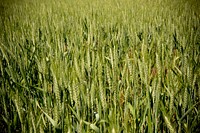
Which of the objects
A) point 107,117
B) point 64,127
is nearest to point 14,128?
point 64,127

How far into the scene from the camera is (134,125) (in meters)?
0.62

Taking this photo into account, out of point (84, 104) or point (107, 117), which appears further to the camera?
point (84, 104)

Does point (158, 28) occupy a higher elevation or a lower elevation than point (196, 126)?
higher

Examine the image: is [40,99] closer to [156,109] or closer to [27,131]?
[27,131]

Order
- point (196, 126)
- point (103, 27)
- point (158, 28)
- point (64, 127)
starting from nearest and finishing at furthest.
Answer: point (64, 127) < point (196, 126) < point (158, 28) < point (103, 27)

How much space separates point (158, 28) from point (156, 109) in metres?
1.66

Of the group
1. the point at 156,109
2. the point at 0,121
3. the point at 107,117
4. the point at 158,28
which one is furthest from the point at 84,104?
the point at 158,28

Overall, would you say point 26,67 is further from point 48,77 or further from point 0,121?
point 0,121

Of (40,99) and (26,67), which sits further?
(26,67)

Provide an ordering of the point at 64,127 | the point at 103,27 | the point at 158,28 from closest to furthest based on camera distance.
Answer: the point at 64,127 → the point at 158,28 → the point at 103,27

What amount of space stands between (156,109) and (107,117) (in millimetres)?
152

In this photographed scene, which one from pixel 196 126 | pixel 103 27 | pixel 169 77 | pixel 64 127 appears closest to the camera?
pixel 64 127

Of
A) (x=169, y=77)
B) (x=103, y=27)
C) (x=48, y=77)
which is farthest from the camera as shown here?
(x=103, y=27)

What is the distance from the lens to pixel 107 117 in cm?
63
